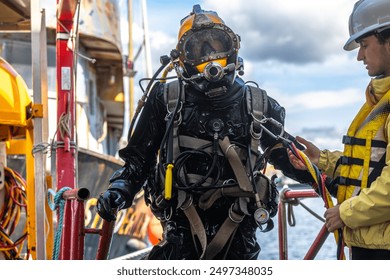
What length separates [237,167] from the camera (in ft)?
11.2

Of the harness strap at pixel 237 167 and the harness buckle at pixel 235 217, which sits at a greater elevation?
the harness strap at pixel 237 167

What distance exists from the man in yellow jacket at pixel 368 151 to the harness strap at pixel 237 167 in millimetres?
440

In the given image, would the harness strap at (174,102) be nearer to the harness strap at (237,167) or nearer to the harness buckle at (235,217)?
the harness strap at (237,167)

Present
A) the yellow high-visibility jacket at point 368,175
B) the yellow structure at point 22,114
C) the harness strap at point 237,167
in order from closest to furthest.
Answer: the yellow high-visibility jacket at point 368,175, the harness strap at point 237,167, the yellow structure at point 22,114

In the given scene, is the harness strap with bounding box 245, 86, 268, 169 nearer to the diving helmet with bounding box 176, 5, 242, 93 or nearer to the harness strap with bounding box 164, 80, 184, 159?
the diving helmet with bounding box 176, 5, 242, 93

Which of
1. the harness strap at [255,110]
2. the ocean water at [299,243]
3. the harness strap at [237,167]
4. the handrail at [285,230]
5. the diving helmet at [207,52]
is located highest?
the diving helmet at [207,52]

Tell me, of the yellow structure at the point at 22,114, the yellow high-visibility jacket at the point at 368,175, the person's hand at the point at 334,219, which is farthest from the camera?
the yellow structure at the point at 22,114

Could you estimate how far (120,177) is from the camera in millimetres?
3607

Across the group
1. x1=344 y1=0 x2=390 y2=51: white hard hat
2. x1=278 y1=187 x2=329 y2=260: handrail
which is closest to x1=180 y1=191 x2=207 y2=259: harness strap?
x1=278 y1=187 x2=329 y2=260: handrail

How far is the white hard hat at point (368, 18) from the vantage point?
118 inches

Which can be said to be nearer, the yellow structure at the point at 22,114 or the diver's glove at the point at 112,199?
the diver's glove at the point at 112,199

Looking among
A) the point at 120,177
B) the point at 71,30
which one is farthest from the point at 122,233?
the point at 120,177

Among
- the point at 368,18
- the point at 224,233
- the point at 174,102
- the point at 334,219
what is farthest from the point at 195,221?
the point at 368,18

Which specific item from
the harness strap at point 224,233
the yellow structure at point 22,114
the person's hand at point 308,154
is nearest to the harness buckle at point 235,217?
the harness strap at point 224,233
